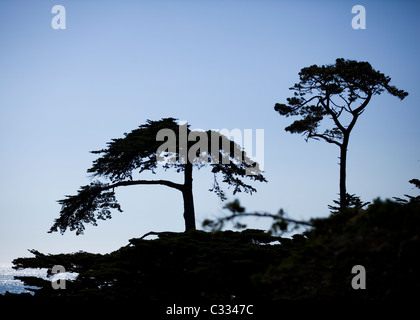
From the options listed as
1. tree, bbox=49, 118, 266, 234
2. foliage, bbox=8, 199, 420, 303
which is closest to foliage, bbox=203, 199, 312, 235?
foliage, bbox=8, 199, 420, 303

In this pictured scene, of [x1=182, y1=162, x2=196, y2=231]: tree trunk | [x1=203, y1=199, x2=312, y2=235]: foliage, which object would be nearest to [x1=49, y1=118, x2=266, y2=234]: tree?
[x1=182, y1=162, x2=196, y2=231]: tree trunk

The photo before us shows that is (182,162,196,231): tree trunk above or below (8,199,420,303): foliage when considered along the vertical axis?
above

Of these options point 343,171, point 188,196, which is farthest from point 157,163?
point 343,171

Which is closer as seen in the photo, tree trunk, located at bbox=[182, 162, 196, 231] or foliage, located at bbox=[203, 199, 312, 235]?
foliage, located at bbox=[203, 199, 312, 235]

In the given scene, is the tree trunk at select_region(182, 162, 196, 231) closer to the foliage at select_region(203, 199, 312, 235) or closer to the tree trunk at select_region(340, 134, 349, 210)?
the tree trunk at select_region(340, 134, 349, 210)

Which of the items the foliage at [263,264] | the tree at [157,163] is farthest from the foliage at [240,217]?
the tree at [157,163]

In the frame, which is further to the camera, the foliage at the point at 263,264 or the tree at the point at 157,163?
the tree at the point at 157,163

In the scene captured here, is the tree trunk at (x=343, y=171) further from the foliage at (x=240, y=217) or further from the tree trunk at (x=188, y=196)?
the foliage at (x=240, y=217)

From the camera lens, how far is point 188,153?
20125 millimetres

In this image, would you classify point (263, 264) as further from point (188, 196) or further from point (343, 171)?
point (343, 171)
